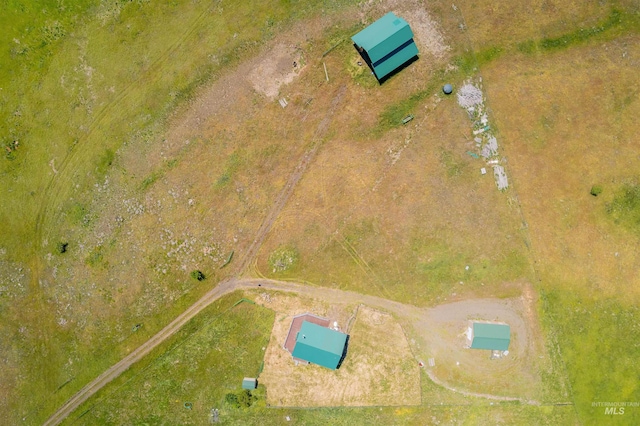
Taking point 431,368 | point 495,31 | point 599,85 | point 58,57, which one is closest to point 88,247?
point 58,57

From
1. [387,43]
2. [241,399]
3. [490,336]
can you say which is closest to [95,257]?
[241,399]

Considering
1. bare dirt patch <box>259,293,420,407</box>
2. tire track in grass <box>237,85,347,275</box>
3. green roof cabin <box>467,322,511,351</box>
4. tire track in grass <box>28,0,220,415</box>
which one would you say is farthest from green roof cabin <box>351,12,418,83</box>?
green roof cabin <box>467,322,511,351</box>

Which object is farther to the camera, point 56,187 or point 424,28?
point 56,187

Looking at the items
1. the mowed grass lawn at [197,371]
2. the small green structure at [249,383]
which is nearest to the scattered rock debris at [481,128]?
the mowed grass lawn at [197,371]

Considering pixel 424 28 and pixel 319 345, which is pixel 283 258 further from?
pixel 424 28

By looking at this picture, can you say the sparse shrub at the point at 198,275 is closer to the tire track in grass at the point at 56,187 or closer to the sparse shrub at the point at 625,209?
the tire track in grass at the point at 56,187

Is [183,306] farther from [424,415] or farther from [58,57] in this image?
[58,57]
